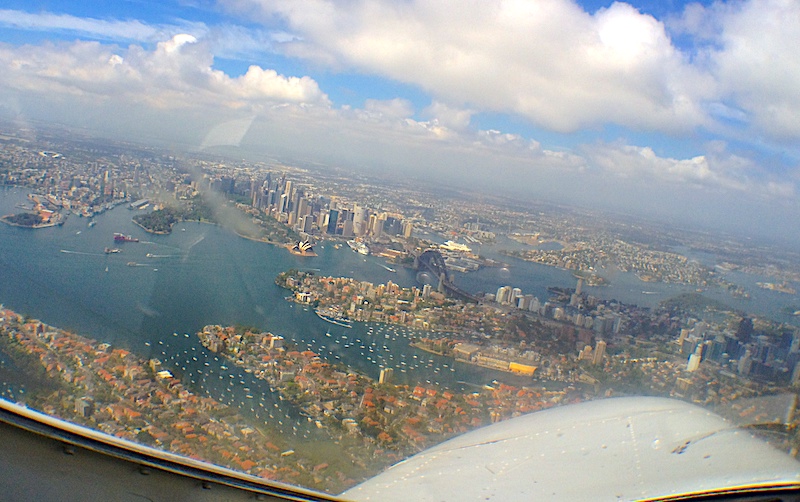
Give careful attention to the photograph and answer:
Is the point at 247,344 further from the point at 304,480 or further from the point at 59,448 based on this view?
the point at 59,448

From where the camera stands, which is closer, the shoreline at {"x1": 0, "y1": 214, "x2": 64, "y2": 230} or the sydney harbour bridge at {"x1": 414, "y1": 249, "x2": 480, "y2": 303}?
the shoreline at {"x1": 0, "y1": 214, "x2": 64, "y2": 230}

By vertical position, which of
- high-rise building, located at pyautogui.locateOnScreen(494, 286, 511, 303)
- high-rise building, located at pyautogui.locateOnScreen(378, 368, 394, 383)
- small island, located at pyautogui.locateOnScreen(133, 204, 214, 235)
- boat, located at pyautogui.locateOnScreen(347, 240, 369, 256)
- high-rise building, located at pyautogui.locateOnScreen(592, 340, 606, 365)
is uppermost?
small island, located at pyautogui.locateOnScreen(133, 204, 214, 235)

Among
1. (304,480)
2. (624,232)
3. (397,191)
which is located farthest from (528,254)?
(304,480)

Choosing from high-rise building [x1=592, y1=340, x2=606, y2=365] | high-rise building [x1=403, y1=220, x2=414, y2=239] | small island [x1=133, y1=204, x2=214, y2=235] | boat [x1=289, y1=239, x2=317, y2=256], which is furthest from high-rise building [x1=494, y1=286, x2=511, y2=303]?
small island [x1=133, y1=204, x2=214, y2=235]

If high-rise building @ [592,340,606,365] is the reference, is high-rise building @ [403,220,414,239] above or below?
above

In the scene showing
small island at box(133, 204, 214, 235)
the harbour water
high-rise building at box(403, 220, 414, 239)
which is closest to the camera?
the harbour water

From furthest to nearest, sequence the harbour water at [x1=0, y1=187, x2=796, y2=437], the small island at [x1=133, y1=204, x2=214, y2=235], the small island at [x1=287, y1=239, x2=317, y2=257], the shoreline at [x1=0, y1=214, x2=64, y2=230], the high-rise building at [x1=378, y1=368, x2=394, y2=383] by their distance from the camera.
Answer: the small island at [x1=287, y1=239, x2=317, y2=257], the small island at [x1=133, y1=204, x2=214, y2=235], the shoreline at [x1=0, y1=214, x2=64, y2=230], the high-rise building at [x1=378, y1=368, x2=394, y2=383], the harbour water at [x1=0, y1=187, x2=796, y2=437]

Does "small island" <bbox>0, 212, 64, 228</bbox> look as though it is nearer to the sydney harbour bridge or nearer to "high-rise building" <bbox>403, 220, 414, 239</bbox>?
the sydney harbour bridge

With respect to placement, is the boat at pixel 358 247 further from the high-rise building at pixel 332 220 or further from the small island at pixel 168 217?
the small island at pixel 168 217
